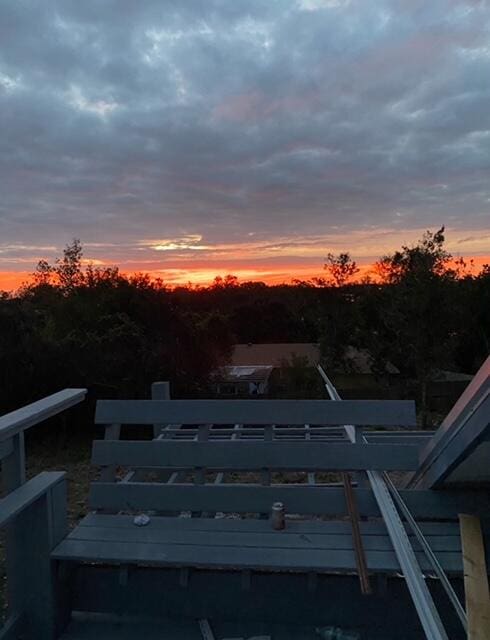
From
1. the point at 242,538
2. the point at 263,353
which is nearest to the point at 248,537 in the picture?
the point at 242,538

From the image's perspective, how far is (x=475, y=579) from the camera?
170 cm

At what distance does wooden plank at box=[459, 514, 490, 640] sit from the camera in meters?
1.50

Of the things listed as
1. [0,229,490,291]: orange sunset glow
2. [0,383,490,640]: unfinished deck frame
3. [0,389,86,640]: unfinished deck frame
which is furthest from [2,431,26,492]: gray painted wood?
[0,229,490,291]: orange sunset glow

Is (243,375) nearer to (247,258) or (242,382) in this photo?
(242,382)

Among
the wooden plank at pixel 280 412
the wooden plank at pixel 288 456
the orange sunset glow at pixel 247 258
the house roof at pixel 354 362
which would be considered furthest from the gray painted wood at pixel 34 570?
the house roof at pixel 354 362

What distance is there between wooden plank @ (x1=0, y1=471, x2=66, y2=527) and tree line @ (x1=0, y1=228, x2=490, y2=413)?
20.2 feet

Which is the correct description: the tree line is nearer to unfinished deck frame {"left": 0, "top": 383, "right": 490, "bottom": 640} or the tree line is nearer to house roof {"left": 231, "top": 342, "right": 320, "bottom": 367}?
house roof {"left": 231, "top": 342, "right": 320, "bottom": 367}

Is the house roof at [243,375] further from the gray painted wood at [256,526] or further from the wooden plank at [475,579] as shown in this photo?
the wooden plank at [475,579]

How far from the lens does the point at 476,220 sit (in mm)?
11875

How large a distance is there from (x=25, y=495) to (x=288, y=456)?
1.02 m

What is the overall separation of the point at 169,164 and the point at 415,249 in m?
5.12

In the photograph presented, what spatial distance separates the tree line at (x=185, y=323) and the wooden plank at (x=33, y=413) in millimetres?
6110

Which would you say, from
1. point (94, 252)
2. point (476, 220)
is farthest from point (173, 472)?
point (476, 220)

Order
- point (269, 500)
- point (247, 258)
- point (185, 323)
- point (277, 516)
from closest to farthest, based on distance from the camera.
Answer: point (277, 516) → point (269, 500) → point (185, 323) → point (247, 258)
